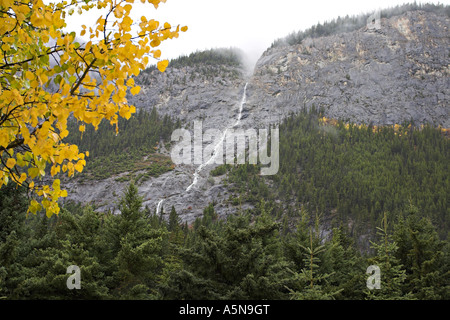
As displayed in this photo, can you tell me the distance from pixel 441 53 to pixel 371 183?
85982 millimetres

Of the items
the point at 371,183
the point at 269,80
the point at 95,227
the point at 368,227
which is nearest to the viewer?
the point at 95,227

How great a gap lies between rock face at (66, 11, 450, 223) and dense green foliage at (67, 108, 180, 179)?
7.10 m

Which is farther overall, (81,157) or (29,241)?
(29,241)

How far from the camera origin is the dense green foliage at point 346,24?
141 meters

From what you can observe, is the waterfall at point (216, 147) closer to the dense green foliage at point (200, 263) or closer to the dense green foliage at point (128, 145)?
the dense green foliage at point (128, 145)

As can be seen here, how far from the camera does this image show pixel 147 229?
12.8 meters

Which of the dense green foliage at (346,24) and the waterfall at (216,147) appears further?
the dense green foliage at (346,24)

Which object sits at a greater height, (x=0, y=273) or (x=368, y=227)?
(x=0, y=273)

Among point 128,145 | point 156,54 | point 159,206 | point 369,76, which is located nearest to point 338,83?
point 369,76

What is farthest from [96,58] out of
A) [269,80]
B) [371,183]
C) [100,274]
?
[269,80]

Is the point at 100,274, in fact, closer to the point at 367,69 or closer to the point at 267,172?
the point at 267,172
